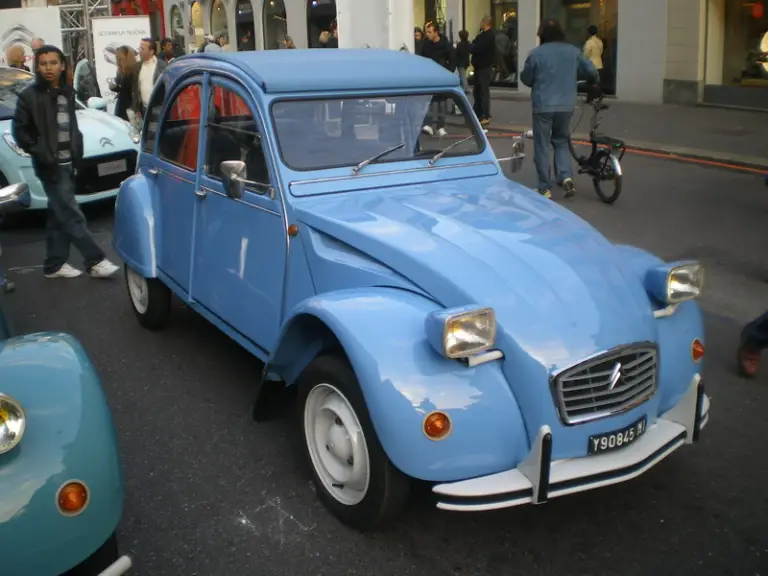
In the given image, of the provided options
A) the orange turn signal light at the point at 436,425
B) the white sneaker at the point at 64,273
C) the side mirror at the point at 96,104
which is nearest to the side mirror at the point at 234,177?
the orange turn signal light at the point at 436,425

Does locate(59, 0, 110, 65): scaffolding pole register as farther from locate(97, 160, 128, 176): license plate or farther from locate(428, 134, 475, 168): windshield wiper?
locate(428, 134, 475, 168): windshield wiper

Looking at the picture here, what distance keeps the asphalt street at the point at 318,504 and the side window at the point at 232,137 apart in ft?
4.24

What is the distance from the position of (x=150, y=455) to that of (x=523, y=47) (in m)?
19.0

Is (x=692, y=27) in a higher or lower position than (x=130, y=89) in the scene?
higher

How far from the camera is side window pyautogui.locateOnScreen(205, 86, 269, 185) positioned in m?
4.47

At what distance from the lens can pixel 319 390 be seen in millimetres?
3617

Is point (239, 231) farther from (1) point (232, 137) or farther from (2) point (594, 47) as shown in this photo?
(2) point (594, 47)

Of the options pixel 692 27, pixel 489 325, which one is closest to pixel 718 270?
pixel 489 325

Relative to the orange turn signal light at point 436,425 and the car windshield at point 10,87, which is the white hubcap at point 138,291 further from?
the car windshield at point 10,87

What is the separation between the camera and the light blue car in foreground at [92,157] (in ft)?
Result: 30.9

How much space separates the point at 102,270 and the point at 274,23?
27.0 meters

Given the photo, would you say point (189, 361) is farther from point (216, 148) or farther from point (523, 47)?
point (523, 47)

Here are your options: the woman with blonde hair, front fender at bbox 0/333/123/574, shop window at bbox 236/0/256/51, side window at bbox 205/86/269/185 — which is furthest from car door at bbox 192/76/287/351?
shop window at bbox 236/0/256/51

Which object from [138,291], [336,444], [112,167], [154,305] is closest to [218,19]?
[112,167]
